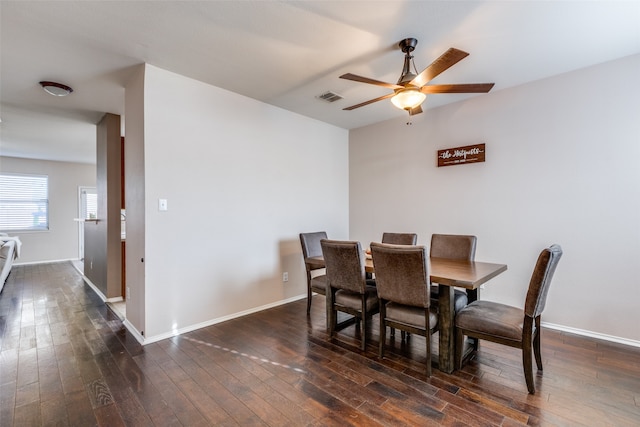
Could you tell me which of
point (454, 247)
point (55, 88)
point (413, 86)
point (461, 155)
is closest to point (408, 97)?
point (413, 86)

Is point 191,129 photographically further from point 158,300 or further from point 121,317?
point 121,317

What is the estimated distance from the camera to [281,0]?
190 cm

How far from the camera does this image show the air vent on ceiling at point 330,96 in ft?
11.2

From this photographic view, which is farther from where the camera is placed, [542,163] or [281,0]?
[542,163]

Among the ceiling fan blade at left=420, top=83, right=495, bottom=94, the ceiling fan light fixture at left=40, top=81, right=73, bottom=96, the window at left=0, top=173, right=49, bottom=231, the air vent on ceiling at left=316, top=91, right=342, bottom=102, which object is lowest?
the window at left=0, top=173, right=49, bottom=231

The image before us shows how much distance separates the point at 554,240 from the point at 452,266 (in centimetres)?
143

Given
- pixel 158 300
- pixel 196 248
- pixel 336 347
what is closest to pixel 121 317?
pixel 158 300

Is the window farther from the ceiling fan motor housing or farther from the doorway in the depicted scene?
the ceiling fan motor housing

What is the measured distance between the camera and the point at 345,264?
2.56 m

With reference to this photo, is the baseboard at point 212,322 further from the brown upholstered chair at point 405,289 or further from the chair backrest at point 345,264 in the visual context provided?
the brown upholstered chair at point 405,289

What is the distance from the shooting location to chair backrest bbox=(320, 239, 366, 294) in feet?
8.12

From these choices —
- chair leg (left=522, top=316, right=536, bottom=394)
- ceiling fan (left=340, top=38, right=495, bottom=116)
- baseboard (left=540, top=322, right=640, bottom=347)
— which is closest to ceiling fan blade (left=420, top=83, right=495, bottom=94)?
ceiling fan (left=340, top=38, right=495, bottom=116)

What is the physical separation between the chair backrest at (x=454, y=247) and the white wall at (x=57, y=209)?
8667 millimetres

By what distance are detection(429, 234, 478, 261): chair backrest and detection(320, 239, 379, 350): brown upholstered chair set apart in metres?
0.90
